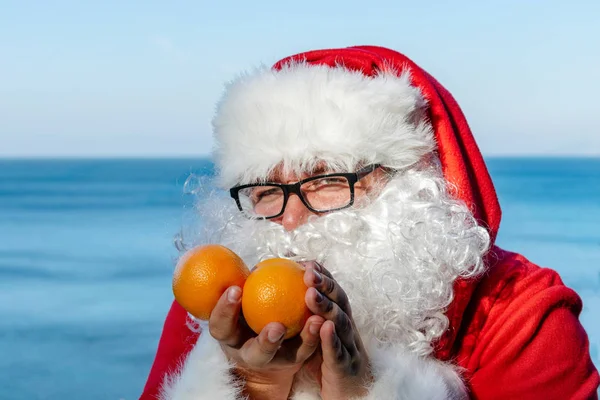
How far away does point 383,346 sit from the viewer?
7.00 feet

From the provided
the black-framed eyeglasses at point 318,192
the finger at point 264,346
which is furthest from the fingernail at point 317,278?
the black-framed eyeglasses at point 318,192

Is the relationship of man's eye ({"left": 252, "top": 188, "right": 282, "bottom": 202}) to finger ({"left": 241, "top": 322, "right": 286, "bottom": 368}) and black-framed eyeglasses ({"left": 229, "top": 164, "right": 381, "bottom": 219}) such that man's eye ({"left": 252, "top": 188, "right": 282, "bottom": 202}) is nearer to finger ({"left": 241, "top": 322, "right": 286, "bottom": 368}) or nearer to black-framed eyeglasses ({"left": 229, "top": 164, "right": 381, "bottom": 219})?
black-framed eyeglasses ({"left": 229, "top": 164, "right": 381, "bottom": 219})

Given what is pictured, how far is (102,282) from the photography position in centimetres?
977

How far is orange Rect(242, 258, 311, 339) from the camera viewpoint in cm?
167

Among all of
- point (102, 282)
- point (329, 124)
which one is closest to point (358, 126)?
point (329, 124)

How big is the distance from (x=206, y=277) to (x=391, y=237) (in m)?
0.69

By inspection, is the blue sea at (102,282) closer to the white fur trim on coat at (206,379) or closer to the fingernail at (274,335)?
the white fur trim on coat at (206,379)

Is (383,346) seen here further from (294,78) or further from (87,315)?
(87,315)

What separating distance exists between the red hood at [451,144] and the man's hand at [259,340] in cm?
60

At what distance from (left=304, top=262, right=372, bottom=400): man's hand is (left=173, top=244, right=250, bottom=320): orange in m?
0.18

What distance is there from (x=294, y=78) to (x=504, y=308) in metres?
0.96

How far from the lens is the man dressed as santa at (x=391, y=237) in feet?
7.06

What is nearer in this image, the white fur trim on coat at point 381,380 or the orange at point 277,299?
the orange at point 277,299

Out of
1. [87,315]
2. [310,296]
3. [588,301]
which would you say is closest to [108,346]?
[87,315]
